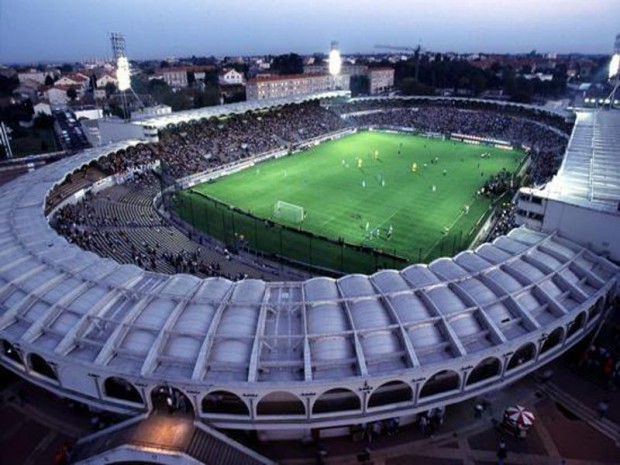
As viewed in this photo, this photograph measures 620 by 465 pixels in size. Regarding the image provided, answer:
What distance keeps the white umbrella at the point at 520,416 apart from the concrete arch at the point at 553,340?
3231mm

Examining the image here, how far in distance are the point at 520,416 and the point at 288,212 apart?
1252 inches

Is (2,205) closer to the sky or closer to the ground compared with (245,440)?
closer to the sky

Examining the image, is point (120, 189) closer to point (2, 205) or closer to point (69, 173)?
point (69, 173)

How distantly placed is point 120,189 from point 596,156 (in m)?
45.4

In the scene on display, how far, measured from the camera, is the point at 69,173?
39688 millimetres

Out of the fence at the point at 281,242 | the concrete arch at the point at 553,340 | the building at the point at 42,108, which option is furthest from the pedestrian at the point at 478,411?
the building at the point at 42,108

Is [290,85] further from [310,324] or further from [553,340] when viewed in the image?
[310,324]

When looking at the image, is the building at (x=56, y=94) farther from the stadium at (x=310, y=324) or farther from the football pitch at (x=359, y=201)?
the stadium at (x=310, y=324)

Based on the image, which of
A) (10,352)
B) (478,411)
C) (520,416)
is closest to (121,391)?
(10,352)

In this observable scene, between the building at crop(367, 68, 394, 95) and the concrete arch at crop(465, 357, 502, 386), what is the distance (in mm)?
139810

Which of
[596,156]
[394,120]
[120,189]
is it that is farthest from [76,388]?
[394,120]

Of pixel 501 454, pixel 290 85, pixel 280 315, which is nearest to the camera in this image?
pixel 501 454

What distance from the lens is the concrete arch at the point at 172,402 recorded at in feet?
52.0

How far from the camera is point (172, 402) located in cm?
1588
